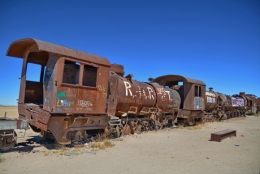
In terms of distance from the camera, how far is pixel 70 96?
24.2ft

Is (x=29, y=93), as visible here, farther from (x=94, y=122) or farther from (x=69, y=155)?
(x=69, y=155)

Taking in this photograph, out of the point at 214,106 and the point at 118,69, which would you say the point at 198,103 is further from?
the point at 118,69

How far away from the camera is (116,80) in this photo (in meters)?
9.78

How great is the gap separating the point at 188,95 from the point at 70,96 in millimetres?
11062

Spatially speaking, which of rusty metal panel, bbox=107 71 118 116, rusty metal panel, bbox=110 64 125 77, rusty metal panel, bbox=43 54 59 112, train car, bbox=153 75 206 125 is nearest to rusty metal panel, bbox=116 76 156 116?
rusty metal panel, bbox=107 71 118 116

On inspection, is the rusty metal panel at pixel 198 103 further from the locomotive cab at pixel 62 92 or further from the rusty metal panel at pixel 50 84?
the rusty metal panel at pixel 50 84

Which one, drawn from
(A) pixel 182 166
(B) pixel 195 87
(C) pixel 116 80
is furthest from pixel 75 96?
(B) pixel 195 87

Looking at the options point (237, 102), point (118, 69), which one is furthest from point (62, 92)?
point (237, 102)

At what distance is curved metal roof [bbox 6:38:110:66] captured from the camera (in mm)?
6894

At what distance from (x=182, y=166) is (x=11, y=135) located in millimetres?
5108

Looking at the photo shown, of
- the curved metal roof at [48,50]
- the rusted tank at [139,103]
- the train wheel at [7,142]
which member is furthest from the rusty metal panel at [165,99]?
the train wheel at [7,142]

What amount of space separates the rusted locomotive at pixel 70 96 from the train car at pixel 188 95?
19.2 feet

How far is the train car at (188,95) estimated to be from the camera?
16.2 metres

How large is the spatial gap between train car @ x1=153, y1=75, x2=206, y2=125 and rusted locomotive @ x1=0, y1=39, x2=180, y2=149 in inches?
231
